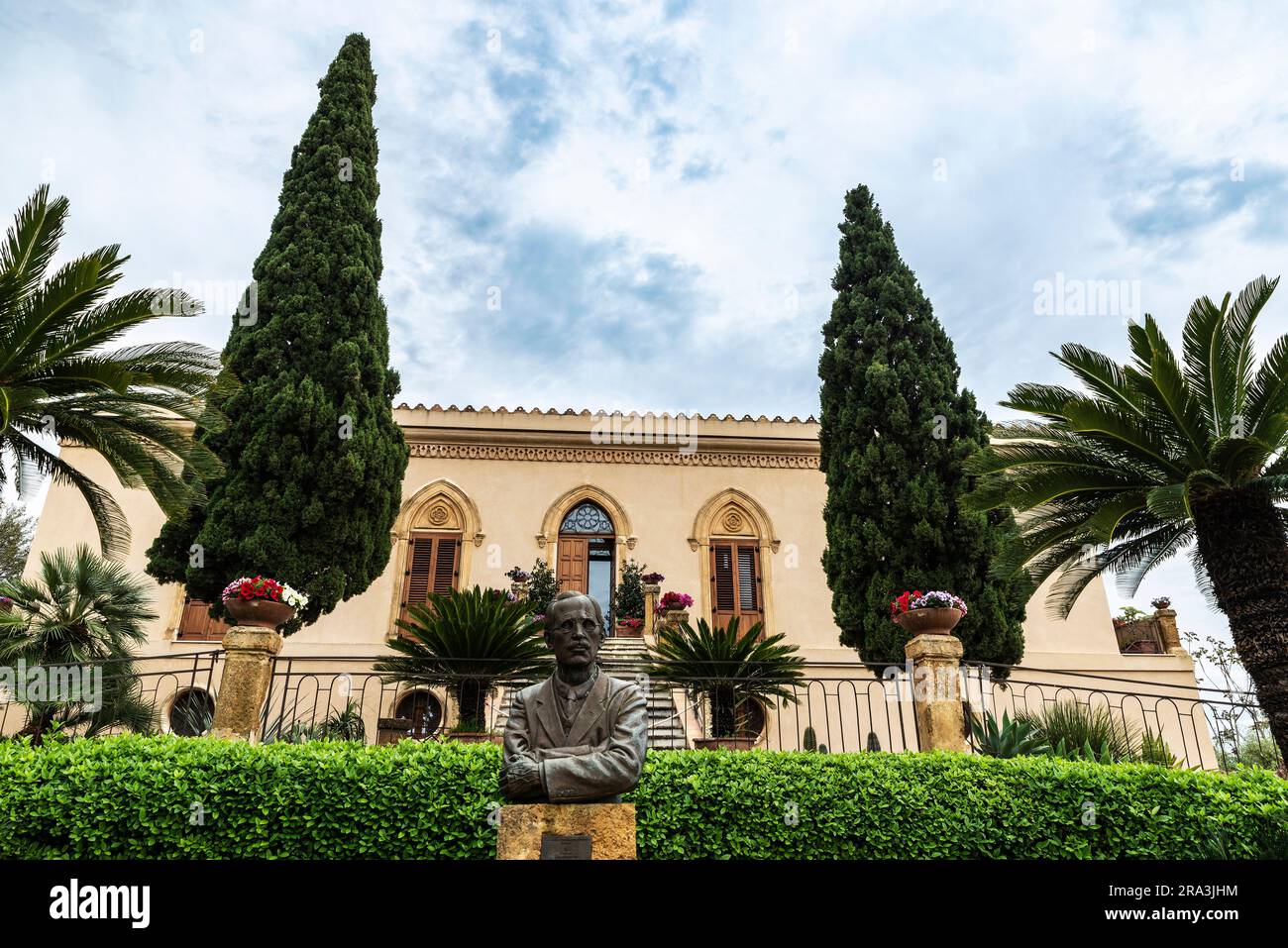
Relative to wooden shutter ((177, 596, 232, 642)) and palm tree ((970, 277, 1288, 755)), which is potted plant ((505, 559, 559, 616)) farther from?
palm tree ((970, 277, 1288, 755))

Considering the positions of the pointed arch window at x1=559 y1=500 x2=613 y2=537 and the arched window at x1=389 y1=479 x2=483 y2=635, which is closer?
the arched window at x1=389 y1=479 x2=483 y2=635

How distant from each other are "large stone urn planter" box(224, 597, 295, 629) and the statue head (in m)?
4.95

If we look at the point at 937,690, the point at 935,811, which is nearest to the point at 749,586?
the point at 937,690

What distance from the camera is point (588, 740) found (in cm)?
355

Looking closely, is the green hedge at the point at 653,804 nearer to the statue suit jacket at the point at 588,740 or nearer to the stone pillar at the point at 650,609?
the statue suit jacket at the point at 588,740

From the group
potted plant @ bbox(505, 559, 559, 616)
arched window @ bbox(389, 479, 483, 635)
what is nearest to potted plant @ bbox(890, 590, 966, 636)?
potted plant @ bbox(505, 559, 559, 616)

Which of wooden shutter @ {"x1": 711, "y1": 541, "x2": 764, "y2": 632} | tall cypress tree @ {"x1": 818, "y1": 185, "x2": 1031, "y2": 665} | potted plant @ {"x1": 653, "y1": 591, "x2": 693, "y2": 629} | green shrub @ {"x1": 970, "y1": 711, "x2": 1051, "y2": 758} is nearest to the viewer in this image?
green shrub @ {"x1": 970, "y1": 711, "x2": 1051, "y2": 758}

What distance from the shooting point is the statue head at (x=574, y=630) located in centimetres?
366

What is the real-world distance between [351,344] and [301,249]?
1.85 meters

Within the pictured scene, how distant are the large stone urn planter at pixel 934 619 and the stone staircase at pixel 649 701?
2.59 m

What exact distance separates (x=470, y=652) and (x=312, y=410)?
14.7 feet

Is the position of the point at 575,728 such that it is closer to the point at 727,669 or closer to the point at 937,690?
the point at 937,690

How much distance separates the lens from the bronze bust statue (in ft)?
11.0
